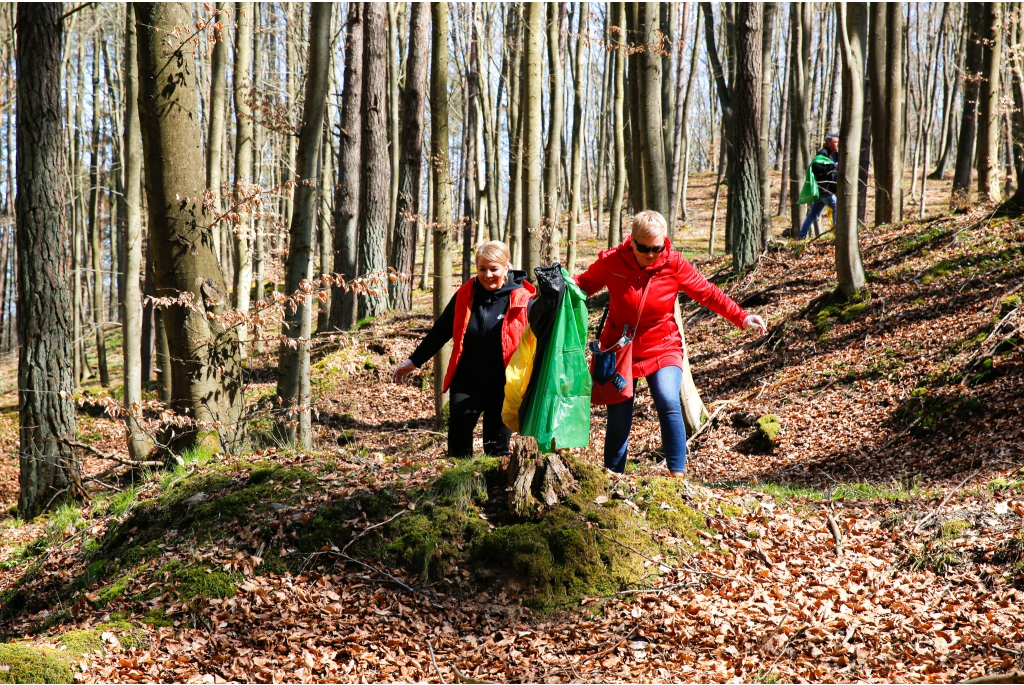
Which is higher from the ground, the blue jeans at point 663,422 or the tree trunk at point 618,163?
the tree trunk at point 618,163

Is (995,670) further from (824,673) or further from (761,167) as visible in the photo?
(761,167)

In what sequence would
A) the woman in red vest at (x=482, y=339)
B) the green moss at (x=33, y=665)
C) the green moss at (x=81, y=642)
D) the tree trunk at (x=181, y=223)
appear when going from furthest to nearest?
the tree trunk at (x=181, y=223) → the woman in red vest at (x=482, y=339) → the green moss at (x=81, y=642) → the green moss at (x=33, y=665)

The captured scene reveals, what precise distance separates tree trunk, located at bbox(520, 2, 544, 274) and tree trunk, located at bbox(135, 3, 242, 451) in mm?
3412

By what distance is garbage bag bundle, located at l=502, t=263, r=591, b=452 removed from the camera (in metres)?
4.57

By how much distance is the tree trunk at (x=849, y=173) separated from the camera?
9.05m

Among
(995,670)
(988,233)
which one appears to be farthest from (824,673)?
(988,233)

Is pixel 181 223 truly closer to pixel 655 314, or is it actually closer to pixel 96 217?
pixel 655 314

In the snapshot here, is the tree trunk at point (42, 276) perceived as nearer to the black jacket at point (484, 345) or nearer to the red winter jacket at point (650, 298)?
the black jacket at point (484, 345)

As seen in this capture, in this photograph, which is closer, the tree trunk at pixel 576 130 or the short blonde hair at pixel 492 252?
the short blonde hair at pixel 492 252

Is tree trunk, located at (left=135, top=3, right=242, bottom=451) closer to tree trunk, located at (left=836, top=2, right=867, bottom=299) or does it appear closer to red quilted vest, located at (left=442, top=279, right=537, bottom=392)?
red quilted vest, located at (left=442, top=279, right=537, bottom=392)

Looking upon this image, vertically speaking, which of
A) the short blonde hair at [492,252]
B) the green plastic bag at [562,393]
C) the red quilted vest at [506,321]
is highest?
the short blonde hair at [492,252]

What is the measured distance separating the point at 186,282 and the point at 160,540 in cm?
261

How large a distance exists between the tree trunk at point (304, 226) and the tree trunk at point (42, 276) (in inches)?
84.1

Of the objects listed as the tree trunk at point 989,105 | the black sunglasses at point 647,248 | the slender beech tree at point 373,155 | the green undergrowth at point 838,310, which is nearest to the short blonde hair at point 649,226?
the black sunglasses at point 647,248
